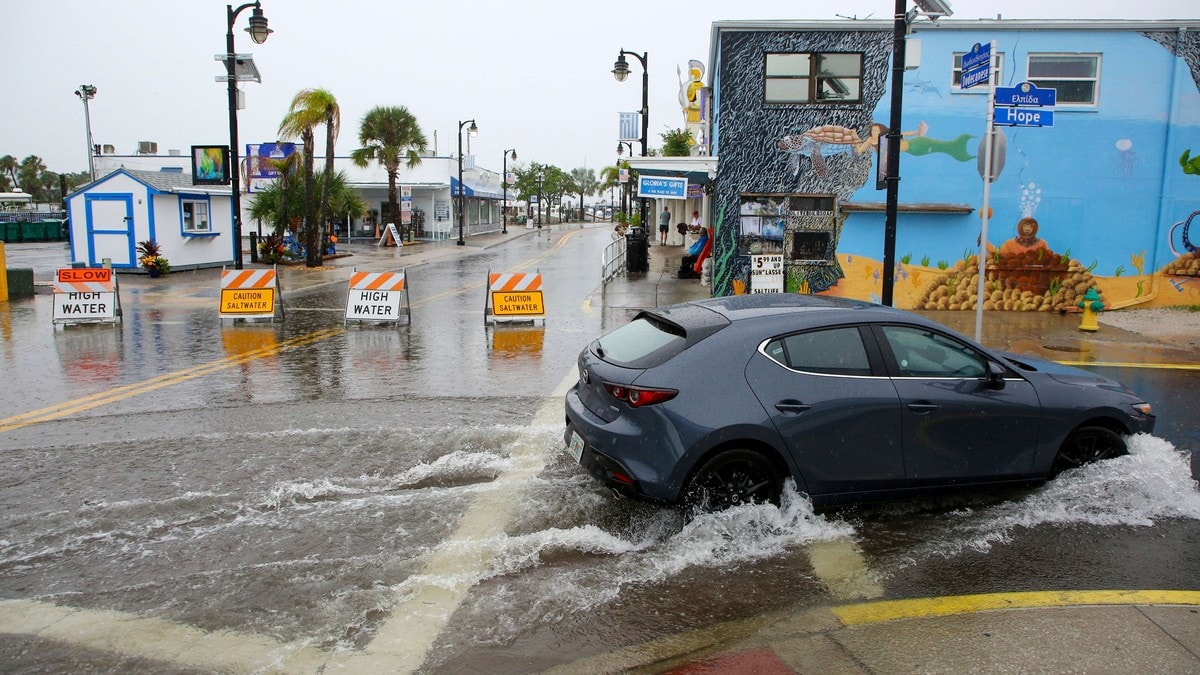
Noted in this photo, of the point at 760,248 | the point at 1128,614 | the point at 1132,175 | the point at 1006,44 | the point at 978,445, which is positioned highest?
the point at 1006,44

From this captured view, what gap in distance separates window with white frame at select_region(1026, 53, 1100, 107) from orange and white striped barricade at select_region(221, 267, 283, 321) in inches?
600

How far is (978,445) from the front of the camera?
572cm

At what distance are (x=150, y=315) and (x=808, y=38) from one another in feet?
46.0

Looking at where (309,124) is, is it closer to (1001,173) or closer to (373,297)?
(373,297)

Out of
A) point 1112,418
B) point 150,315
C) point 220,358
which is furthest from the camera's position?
point 150,315

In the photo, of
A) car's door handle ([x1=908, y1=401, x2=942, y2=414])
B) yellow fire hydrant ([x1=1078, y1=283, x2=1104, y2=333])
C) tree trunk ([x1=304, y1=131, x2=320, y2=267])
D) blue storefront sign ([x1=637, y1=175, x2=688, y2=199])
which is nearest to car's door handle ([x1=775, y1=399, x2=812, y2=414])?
car's door handle ([x1=908, y1=401, x2=942, y2=414])

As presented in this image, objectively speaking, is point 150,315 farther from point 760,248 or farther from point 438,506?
point 438,506

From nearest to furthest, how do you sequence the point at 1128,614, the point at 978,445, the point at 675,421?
the point at 1128,614 < the point at 675,421 < the point at 978,445

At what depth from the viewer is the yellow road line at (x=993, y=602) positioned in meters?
4.50

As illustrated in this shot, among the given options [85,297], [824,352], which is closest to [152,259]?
[85,297]

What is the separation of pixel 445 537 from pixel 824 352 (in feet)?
8.82

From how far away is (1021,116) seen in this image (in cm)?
1070

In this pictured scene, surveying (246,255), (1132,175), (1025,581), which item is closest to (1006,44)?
(1132,175)

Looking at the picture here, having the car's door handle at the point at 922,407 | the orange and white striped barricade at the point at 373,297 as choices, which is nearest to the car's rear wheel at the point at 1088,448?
the car's door handle at the point at 922,407
